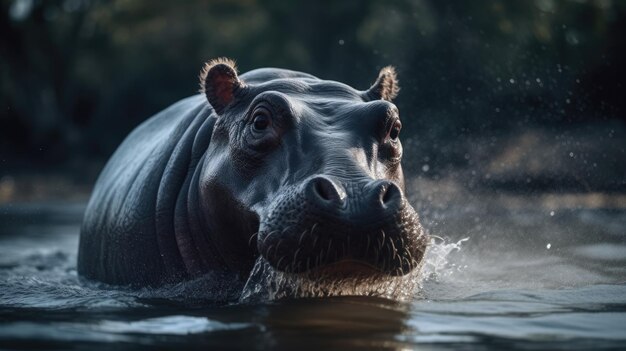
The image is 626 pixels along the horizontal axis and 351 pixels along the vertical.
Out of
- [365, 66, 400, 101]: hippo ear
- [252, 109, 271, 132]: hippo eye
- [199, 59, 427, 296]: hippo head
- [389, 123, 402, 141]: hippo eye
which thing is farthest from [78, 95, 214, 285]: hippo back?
[389, 123, 402, 141]: hippo eye

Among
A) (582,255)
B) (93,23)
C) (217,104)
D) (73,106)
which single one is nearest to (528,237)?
(582,255)

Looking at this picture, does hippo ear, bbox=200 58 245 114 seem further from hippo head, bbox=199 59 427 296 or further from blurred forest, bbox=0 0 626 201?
blurred forest, bbox=0 0 626 201

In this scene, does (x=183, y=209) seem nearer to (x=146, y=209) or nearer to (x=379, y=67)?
(x=146, y=209)

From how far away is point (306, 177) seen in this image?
4582 mm

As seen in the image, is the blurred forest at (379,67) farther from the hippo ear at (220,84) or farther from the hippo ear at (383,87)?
the hippo ear at (220,84)

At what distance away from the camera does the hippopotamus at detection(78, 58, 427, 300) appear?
425 cm

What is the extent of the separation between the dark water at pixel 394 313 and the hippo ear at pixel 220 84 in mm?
980

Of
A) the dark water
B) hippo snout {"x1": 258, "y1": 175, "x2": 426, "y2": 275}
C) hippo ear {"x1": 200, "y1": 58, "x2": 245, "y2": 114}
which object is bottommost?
the dark water

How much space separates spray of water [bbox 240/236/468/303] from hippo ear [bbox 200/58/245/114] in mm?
993

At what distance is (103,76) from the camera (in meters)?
29.0

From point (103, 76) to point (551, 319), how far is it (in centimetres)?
2582

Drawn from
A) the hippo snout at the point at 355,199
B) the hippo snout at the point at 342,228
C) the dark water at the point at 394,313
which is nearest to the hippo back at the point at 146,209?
the dark water at the point at 394,313

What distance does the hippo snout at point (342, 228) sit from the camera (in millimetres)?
4184

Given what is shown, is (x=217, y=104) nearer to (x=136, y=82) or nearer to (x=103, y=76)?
(x=136, y=82)
